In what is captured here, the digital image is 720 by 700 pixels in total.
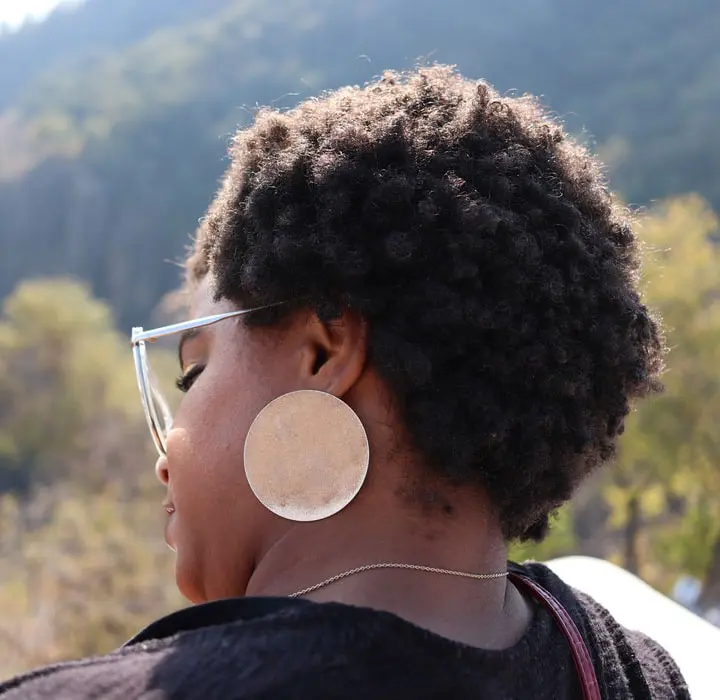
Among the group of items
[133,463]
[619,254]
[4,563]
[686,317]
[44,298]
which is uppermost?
[44,298]

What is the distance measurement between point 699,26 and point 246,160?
153 feet

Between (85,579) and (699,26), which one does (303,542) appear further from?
(699,26)

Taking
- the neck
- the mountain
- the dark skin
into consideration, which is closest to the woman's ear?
the dark skin

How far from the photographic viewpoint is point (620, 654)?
1280 millimetres

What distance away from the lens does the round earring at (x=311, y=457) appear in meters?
1.06

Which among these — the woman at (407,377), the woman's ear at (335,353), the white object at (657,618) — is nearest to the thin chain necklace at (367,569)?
the woman at (407,377)

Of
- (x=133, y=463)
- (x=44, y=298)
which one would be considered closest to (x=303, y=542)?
(x=133, y=463)

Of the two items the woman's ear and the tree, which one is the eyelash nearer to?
the woman's ear

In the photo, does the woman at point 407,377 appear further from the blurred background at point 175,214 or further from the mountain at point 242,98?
the mountain at point 242,98

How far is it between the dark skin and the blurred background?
0.51m

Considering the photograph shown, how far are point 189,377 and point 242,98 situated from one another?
48844 mm

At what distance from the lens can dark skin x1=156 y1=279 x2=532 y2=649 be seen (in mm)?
1056

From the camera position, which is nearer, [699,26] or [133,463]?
[133,463]

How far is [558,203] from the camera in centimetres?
113
